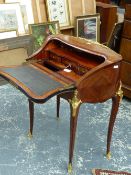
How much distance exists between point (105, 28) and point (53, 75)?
2.44 metres

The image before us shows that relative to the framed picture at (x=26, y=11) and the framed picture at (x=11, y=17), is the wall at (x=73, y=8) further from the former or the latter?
the framed picture at (x=11, y=17)

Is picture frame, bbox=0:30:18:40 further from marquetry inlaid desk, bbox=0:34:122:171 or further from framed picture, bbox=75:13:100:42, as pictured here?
marquetry inlaid desk, bbox=0:34:122:171

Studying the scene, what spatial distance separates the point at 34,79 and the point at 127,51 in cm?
143

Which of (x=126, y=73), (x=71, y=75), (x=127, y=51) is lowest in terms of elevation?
(x=126, y=73)

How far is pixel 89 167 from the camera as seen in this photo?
210 centimetres

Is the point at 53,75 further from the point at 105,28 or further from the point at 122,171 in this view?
the point at 105,28

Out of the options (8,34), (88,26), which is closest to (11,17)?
(8,34)

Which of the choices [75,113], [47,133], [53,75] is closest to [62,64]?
[53,75]

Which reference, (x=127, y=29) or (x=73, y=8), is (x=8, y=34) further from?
(x=127, y=29)

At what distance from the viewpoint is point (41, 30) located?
11.5ft

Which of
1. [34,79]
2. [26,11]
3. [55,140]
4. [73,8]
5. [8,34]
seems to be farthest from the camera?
[73,8]

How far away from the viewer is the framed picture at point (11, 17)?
3.28 metres

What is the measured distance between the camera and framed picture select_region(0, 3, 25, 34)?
10.8 ft

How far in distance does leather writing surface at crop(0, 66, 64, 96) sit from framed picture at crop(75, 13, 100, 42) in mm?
2012
